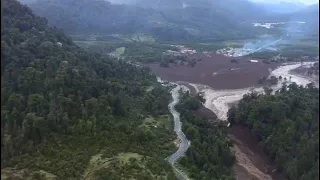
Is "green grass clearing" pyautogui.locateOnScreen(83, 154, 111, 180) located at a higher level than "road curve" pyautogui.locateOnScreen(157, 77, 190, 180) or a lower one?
higher

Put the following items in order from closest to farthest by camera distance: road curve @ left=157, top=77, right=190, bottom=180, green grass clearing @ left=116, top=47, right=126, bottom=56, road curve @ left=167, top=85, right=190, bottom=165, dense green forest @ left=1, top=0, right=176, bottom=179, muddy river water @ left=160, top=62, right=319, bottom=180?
dense green forest @ left=1, top=0, right=176, bottom=179 < road curve @ left=157, top=77, right=190, bottom=180 < road curve @ left=167, top=85, right=190, bottom=165 < muddy river water @ left=160, top=62, right=319, bottom=180 < green grass clearing @ left=116, top=47, right=126, bottom=56

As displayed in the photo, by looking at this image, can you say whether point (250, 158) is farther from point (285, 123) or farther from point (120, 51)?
point (120, 51)

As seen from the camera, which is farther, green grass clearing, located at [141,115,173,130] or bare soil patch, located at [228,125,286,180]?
green grass clearing, located at [141,115,173,130]

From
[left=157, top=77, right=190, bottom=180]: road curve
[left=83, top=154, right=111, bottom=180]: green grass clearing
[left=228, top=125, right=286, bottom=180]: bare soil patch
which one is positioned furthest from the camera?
[left=228, top=125, right=286, bottom=180]: bare soil patch

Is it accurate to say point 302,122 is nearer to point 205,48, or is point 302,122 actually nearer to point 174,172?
point 174,172

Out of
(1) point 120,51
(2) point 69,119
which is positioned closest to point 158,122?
(2) point 69,119

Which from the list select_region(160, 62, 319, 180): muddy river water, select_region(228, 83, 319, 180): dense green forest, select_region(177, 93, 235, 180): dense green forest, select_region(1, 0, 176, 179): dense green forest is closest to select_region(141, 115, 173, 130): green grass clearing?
select_region(1, 0, 176, 179): dense green forest

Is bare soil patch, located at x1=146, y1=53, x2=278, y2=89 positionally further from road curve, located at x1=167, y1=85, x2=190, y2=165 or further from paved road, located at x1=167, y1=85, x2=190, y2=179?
paved road, located at x1=167, y1=85, x2=190, y2=179

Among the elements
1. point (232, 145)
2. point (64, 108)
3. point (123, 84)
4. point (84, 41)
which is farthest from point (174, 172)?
point (84, 41)
